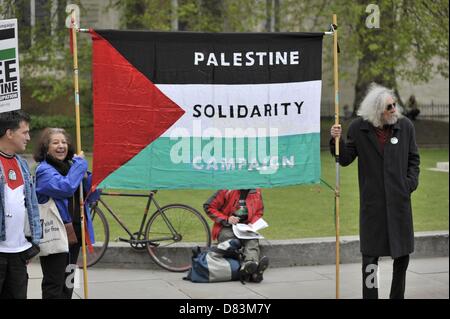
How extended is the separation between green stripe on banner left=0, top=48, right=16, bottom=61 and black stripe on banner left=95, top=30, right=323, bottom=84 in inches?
39.7

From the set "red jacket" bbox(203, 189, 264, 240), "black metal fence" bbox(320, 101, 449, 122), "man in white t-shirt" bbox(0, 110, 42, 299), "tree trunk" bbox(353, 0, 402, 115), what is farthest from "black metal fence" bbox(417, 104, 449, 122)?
"man in white t-shirt" bbox(0, 110, 42, 299)

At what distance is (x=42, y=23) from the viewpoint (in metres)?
21.2

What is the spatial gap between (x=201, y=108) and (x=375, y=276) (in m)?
2.05

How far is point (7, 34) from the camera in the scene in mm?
5883

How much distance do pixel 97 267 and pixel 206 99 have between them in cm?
286

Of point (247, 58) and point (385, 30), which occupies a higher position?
point (385, 30)

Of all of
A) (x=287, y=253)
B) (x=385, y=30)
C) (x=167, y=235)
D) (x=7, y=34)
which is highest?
(x=385, y=30)

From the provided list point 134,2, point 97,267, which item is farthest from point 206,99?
point 134,2

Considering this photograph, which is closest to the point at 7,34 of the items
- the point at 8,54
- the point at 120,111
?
the point at 8,54

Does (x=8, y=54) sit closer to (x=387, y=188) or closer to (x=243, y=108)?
(x=243, y=108)

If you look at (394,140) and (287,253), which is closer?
(394,140)

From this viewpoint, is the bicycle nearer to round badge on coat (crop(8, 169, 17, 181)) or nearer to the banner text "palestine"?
the banner text "palestine"

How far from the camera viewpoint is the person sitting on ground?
8.46 meters
